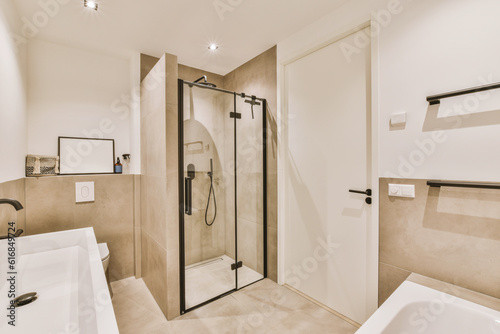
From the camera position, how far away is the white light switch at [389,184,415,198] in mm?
1438

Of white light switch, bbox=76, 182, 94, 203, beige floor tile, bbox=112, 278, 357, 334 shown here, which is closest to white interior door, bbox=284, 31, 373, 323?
beige floor tile, bbox=112, 278, 357, 334

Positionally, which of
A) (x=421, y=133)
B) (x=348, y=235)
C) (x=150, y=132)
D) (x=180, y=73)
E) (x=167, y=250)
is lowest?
(x=167, y=250)

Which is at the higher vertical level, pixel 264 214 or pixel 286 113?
pixel 286 113

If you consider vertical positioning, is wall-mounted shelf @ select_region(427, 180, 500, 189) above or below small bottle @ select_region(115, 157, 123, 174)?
below

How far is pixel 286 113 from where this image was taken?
7.72 feet

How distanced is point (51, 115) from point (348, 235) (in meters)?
3.04

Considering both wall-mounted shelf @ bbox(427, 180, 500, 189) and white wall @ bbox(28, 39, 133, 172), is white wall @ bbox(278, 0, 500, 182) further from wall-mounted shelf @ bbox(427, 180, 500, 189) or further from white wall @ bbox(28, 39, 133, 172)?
white wall @ bbox(28, 39, 133, 172)

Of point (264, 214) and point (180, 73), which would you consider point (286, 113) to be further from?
point (180, 73)

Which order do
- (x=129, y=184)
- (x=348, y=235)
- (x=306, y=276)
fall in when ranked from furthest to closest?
(x=129, y=184)
(x=306, y=276)
(x=348, y=235)

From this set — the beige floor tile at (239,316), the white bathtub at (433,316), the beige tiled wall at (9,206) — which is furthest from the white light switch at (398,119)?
the beige tiled wall at (9,206)

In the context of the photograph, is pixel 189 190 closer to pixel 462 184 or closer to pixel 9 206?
pixel 9 206

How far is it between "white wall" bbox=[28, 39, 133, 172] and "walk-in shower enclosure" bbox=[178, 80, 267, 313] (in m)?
1.07

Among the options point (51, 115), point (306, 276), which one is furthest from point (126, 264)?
point (306, 276)

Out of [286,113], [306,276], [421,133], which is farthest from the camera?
[286,113]
